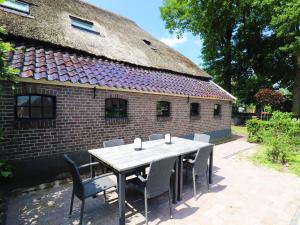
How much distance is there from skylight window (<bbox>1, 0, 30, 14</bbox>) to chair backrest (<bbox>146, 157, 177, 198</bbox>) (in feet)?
24.3

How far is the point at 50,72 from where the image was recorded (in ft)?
16.0

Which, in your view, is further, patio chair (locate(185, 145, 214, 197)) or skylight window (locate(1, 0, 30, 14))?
skylight window (locate(1, 0, 30, 14))

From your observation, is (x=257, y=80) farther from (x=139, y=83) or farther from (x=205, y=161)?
(x=205, y=161)

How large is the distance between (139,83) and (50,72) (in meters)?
3.03

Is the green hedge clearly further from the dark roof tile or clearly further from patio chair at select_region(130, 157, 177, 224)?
patio chair at select_region(130, 157, 177, 224)

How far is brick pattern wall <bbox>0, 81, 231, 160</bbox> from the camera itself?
443cm

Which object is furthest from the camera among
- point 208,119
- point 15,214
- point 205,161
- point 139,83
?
point 208,119

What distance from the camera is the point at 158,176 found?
340cm

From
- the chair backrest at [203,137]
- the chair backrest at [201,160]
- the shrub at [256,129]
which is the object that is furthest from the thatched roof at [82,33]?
the chair backrest at [201,160]

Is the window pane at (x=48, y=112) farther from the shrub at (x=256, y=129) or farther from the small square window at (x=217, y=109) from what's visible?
the shrub at (x=256, y=129)

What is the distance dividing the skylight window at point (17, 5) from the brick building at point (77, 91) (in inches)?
1.6

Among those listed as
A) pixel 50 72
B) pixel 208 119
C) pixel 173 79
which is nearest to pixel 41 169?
pixel 50 72

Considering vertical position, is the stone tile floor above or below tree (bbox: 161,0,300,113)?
below

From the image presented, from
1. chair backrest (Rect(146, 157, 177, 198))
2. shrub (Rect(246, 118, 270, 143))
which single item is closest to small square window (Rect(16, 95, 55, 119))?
chair backrest (Rect(146, 157, 177, 198))
